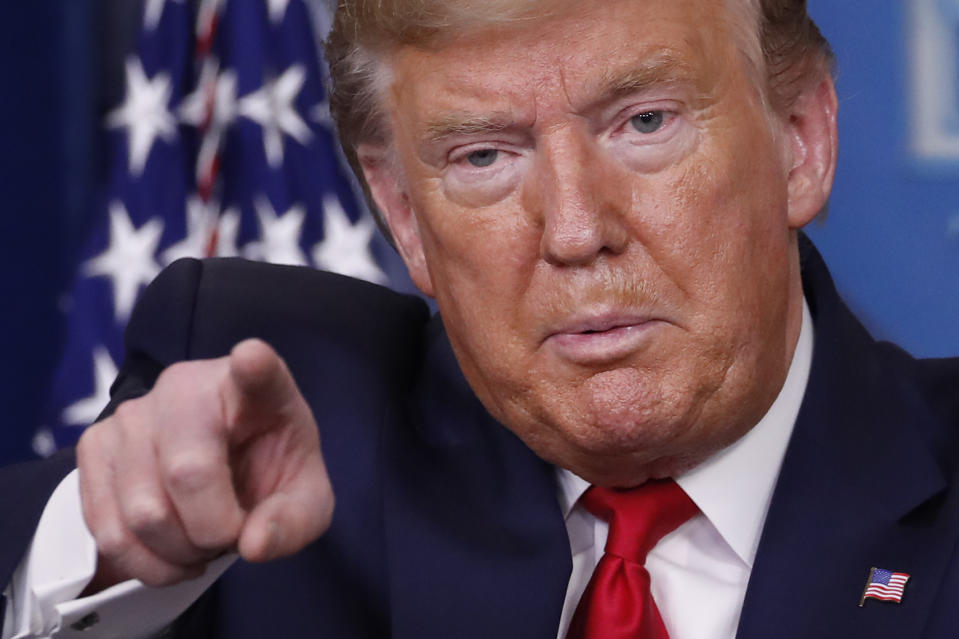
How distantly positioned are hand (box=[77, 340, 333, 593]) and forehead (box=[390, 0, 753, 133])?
534 millimetres

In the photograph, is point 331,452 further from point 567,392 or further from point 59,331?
point 59,331

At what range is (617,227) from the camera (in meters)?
1.42

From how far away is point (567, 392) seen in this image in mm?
1459

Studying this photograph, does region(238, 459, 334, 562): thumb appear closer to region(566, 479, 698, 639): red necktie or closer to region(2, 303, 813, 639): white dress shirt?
region(2, 303, 813, 639): white dress shirt

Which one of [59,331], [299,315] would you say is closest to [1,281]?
[59,331]

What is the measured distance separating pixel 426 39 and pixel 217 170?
1.42m

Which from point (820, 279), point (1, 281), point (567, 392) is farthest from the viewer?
point (1, 281)

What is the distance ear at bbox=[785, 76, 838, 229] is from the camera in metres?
1.63

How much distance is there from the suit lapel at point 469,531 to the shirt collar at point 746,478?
Answer: 10cm

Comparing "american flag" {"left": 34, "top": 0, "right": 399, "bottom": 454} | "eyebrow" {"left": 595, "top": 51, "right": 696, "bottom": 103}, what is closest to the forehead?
"eyebrow" {"left": 595, "top": 51, "right": 696, "bottom": 103}

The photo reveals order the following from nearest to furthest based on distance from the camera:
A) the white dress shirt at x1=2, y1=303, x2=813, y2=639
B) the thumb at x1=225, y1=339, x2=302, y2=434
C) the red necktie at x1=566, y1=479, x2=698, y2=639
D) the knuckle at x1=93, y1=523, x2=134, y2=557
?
the thumb at x1=225, y1=339, x2=302, y2=434 → the knuckle at x1=93, y1=523, x2=134, y2=557 → the white dress shirt at x1=2, y1=303, x2=813, y2=639 → the red necktie at x1=566, y1=479, x2=698, y2=639

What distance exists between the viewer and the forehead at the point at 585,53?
144 centimetres

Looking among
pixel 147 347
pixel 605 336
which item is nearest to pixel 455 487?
pixel 605 336

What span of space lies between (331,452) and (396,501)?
0.12 metres
